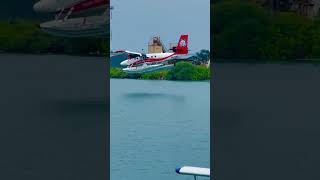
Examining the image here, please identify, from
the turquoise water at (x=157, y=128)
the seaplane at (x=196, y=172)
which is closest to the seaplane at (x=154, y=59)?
the turquoise water at (x=157, y=128)

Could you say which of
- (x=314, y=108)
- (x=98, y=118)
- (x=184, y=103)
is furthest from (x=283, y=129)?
(x=98, y=118)

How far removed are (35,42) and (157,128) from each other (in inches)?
58.4

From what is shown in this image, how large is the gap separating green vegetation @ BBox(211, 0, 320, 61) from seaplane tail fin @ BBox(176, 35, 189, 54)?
2.14 feet

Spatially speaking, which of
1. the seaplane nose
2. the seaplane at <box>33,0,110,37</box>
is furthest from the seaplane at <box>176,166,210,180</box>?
the seaplane nose

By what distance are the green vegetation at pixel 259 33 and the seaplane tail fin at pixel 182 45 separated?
2.14ft

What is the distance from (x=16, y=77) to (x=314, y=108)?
3088mm

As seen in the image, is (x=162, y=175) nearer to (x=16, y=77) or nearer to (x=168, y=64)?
(x=168, y=64)

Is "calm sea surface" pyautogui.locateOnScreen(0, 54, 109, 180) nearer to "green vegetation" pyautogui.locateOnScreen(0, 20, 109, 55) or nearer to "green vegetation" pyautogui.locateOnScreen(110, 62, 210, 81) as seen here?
"green vegetation" pyautogui.locateOnScreen(0, 20, 109, 55)

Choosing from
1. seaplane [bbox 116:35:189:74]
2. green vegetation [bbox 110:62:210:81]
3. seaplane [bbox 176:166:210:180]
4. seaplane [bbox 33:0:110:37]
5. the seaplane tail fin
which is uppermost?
seaplane [bbox 33:0:110:37]

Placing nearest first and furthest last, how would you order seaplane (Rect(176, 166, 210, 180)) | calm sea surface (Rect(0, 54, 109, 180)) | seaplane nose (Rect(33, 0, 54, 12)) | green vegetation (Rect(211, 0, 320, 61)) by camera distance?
green vegetation (Rect(211, 0, 320, 61)) < seaplane (Rect(176, 166, 210, 180)) < seaplane nose (Rect(33, 0, 54, 12)) < calm sea surface (Rect(0, 54, 109, 180))

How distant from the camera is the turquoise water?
553cm

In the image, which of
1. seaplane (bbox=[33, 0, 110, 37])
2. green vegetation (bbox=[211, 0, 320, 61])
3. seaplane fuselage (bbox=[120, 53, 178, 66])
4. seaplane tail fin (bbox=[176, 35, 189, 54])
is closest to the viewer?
green vegetation (bbox=[211, 0, 320, 61])

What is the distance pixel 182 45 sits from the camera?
506 centimetres

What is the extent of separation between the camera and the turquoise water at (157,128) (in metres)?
5.53
